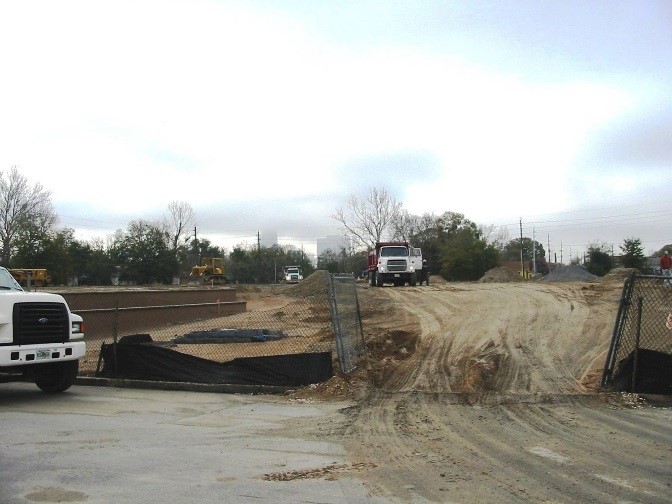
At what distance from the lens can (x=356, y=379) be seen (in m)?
11.7

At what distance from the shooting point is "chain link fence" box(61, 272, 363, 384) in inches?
469

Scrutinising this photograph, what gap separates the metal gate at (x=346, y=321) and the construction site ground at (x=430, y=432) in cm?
33

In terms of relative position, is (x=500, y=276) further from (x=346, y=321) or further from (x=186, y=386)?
(x=186, y=386)

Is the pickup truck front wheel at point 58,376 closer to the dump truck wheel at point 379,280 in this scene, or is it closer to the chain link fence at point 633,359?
the chain link fence at point 633,359

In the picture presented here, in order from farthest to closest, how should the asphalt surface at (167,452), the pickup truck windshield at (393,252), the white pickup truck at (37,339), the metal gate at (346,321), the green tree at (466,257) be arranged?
1. the green tree at (466,257)
2. the pickup truck windshield at (393,252)
3. the metal gate at (346,321)
4. the white pickup truck at (37,339)
5. the asphalt surface at (167,452)

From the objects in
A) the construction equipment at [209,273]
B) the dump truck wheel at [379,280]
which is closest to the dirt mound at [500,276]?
the dump truck wheel at [379,280]

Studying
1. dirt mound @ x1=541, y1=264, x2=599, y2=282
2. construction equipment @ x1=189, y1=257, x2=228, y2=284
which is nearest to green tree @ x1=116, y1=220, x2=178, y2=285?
construction equipment @ x1=189, y1=257, x2=228, y2=284

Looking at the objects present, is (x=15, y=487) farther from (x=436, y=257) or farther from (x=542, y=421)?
(x=436, y=257)

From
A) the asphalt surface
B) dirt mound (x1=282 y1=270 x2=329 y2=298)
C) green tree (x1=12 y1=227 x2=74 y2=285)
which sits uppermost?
green tree (x1=12 y1=227 x2=74 y2=285)

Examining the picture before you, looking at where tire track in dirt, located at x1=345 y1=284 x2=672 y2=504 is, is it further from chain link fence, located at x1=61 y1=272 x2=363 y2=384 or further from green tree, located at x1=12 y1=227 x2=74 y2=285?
green tree, located at x1=12 y1=227 x2=74 y2=285

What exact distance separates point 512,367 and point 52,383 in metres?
8.12

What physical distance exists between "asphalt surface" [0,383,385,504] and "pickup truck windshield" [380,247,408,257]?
30.9 m

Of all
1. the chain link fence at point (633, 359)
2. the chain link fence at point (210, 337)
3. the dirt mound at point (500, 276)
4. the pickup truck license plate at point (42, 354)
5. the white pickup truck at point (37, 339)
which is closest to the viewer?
the chain link fence at point (633, 359)

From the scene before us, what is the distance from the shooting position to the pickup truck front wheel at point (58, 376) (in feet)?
38.1
